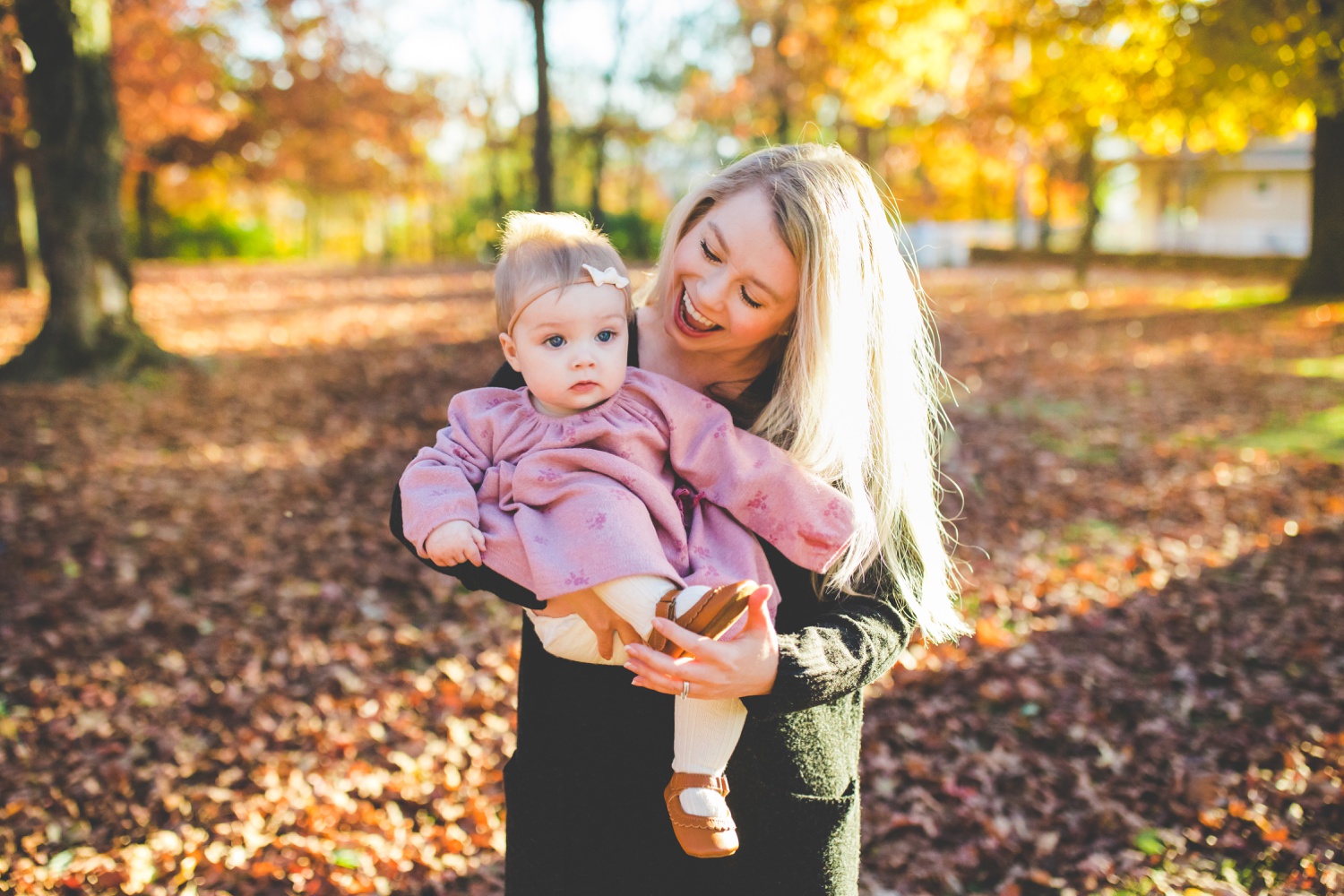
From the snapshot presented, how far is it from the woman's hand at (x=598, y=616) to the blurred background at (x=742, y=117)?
4.04ft

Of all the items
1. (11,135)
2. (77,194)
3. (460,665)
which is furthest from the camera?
(11,135)

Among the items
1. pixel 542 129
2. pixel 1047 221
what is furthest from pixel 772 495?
pixel 1047 221

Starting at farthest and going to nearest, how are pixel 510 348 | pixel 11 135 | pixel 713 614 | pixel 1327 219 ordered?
pixel 11 135
pixel 1327 219
pixel 510 348
pixel 713 614

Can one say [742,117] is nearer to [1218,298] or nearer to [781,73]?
[781,73]

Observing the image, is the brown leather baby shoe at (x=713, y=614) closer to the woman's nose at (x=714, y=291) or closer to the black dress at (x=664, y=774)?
the black dress at (x=664, y=774)

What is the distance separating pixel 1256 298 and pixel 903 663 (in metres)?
15.3

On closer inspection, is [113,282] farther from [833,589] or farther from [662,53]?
[662,53]

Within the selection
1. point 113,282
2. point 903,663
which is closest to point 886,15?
point 113,282

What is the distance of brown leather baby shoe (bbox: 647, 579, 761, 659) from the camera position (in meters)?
1.60

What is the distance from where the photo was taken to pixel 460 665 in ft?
17.3

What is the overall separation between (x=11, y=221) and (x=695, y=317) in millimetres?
28563

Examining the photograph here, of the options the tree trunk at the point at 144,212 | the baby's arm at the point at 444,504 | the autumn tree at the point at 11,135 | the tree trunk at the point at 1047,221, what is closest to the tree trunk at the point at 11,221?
the autumn tree at the point at 11,135

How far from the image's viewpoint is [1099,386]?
11258 mm

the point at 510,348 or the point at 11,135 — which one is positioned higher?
the point at 11,135
